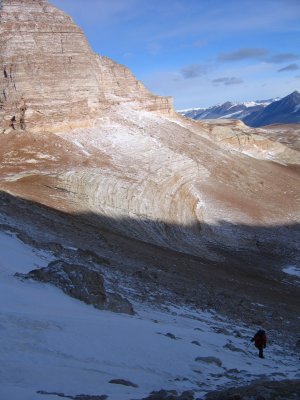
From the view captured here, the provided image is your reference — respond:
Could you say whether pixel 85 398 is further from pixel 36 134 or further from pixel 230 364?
pixel 36 134

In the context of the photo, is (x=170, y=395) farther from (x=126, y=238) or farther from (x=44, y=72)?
(x=44, y=72)

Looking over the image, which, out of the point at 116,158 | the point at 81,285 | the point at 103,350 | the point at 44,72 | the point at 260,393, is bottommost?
the point at 260,393

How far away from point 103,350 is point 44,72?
2987 cm

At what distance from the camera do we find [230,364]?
416 inches

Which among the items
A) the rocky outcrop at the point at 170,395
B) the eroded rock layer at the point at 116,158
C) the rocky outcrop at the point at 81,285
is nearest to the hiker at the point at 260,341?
the rocky outcrop at the point at 81,285

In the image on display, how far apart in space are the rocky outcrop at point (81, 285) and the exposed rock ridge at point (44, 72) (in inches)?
869

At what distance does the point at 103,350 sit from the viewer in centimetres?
912

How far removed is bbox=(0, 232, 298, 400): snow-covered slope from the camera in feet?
25.0

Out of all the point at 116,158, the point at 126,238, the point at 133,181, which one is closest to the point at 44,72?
the point at 116,158

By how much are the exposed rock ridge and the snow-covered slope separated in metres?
22.2

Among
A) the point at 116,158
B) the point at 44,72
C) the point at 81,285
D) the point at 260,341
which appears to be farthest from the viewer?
the point at 44,72

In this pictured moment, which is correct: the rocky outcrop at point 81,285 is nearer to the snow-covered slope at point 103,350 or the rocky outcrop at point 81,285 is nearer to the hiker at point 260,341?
the snow-covered slope at point 103,350

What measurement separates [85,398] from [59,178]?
20942 millimetres

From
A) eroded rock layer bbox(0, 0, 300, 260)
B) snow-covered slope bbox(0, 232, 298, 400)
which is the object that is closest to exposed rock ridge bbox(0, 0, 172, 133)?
eroded rock layer bbox(0, 0, 300, 260)
